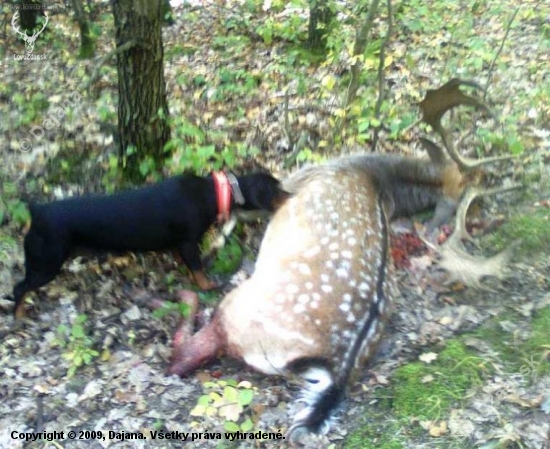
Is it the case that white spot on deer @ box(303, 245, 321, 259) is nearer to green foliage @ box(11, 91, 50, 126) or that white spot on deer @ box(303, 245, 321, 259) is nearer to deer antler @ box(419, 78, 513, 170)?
deer antler @ box(419, 78, 513, 170)

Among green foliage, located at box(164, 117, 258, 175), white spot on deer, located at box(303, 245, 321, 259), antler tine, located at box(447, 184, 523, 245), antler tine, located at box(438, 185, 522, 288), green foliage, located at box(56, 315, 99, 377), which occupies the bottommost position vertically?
green foliage, located at box(56, 315, 99, 377)

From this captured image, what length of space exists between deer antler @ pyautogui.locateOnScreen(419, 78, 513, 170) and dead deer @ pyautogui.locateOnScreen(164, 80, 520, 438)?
0.02 metres

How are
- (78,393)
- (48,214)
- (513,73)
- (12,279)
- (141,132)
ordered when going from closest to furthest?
(78,393) < (48,214) < (12,279) < (141,132) < (513,73)

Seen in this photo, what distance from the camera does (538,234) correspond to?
5801 mm

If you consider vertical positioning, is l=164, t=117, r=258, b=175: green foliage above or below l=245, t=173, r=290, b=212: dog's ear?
above

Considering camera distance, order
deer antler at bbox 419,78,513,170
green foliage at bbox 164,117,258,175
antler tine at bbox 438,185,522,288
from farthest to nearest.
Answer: green foliage at bbox 164,117,258,175, deer antler at bbox 419,78,513,170, antler tine at bbox 438,185,522,288

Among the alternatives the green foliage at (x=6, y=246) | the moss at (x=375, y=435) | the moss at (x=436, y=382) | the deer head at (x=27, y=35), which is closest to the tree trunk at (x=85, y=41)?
the deer head at (x=27, y=35)

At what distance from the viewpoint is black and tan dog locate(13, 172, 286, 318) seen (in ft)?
16.1

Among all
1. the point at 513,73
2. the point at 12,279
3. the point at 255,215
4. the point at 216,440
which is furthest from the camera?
the point at 513,73

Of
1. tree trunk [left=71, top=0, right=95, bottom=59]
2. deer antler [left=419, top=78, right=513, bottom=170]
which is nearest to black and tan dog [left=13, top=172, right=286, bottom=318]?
deer antler [left=419, top=78, right=513, bottom=170]

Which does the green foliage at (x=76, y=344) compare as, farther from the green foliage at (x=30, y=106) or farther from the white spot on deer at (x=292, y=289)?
the green foliage at (x=30, y=106)

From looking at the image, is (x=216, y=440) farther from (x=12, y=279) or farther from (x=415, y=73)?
(x=415, y=73)

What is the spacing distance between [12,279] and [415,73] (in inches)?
201

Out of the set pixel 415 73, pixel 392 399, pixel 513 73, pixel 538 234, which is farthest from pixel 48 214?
pixel 513 73
